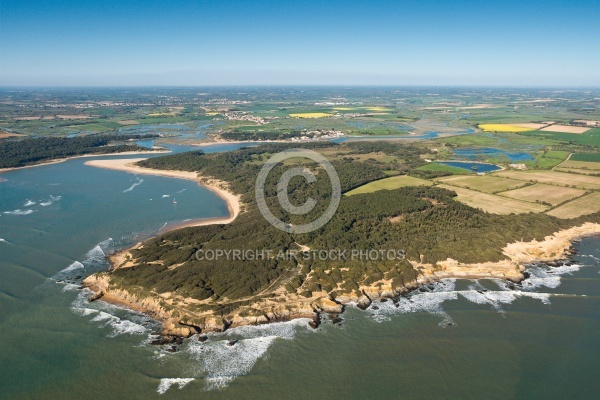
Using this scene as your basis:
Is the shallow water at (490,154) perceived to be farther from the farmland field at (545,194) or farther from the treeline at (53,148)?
the treeline at (53,148)

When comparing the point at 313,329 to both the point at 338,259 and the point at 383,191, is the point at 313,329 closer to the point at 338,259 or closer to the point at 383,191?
the point at 338,259

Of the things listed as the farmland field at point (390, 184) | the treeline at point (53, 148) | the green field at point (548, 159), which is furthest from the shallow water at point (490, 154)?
the treeline at point (53, 148)

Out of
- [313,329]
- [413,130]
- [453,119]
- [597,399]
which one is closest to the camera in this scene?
[597,399]

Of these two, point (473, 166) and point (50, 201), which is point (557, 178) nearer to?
point (473, 166)

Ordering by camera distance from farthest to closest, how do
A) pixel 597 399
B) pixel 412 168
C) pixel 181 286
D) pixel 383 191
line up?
pixel 412 168 → pixel 383 191 → pixel 181 286 → pixel 597 399

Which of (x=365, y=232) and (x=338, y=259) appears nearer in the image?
(x=338, y=259)

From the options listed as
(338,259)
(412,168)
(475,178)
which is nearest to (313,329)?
(338,259)
